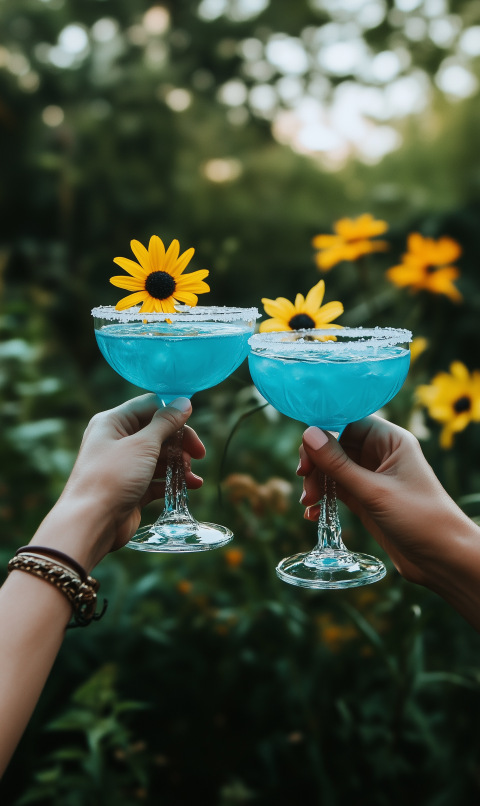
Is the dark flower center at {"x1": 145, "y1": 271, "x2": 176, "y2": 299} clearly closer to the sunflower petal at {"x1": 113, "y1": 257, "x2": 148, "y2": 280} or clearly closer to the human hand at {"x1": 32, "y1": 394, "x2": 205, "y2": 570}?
the sunflower petal at {"x1": 113, "y1": 257, "x2": 148, "y2": 280}

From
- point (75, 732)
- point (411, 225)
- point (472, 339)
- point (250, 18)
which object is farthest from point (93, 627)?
point (250, 18)

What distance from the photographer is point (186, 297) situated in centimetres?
86

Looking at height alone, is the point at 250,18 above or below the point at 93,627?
above

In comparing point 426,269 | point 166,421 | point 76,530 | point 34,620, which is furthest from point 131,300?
point 426,269

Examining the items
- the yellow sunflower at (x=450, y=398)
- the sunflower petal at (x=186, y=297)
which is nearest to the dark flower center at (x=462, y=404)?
the yellow sunflower at (x=450, y=398)

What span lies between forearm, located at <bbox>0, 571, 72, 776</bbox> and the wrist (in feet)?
0.16

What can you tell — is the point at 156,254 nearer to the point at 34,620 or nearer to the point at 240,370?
the point at 34,620

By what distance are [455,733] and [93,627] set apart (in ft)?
2.58

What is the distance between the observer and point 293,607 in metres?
1.37

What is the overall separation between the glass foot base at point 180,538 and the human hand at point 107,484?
0.09ft

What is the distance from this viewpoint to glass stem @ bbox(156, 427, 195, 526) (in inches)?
39.2

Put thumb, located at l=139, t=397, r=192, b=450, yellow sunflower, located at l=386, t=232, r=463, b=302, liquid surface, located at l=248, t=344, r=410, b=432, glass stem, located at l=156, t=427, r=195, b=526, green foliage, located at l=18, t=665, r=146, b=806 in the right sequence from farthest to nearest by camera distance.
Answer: yellow sunflower, located at l=386, t=232, r=463, b=302, green foliage, located at l=18, t=665, r=146, b=806, glass stem, located at l=156, t=427, r=195, b=526, thumb, located at l=139, t=397, r=192, b=450, liquid surface, located at l=248, t=344, r=410, b=432

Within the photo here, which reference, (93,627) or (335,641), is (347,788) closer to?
(335,641)

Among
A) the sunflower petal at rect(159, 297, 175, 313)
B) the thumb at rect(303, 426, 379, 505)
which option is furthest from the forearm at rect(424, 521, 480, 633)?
the sunflower petal at rect(159, 297, 175, 313)
